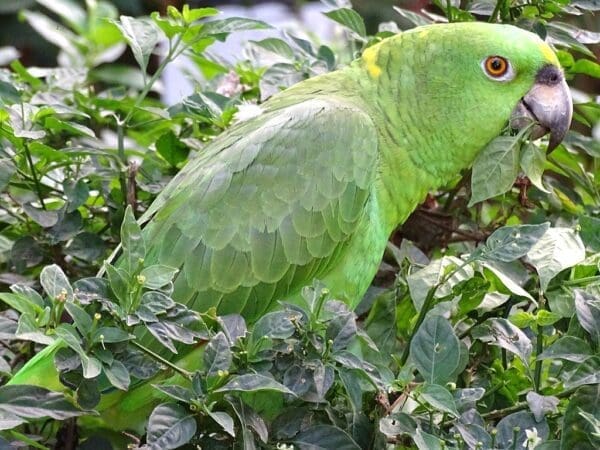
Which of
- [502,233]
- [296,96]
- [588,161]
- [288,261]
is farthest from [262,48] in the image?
[588,161]

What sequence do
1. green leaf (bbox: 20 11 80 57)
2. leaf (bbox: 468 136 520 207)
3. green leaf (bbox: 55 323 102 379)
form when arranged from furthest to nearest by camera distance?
green leaf (bbox: 20 11 80 57), leaf (bbox: 468 136 520 207), green leaf (bbox: 55 323 102 379)

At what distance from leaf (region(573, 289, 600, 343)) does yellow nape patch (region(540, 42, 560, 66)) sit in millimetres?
664

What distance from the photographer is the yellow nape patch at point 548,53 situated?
1710 mm

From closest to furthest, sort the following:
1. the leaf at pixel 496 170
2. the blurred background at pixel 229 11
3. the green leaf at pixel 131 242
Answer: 1. the green leaf at pixel 131 242
2. the leaf at pixel 496 170
3. the blurred background at pixel 229 11

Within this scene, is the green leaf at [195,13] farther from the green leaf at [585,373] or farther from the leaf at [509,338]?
the green leaf at [585,373]

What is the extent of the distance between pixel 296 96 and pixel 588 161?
819 mm

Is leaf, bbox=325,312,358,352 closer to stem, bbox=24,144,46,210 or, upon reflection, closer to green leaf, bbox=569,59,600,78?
stem, bbox=24,144,46,210

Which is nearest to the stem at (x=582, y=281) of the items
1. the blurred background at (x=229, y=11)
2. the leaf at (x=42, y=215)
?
the leaf at (x=42, y=215)

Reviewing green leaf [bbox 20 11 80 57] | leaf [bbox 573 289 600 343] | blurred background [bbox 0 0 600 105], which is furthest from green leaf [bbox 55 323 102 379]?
blurred background [bbox 0 0 600 105]

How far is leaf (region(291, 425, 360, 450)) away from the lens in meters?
1.15

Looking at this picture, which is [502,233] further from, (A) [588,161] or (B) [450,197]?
(A) [588,161]

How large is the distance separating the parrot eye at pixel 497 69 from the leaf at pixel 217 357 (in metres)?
0.92

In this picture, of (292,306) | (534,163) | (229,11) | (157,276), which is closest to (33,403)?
(157,276)

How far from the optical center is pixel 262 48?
181 centimetres
